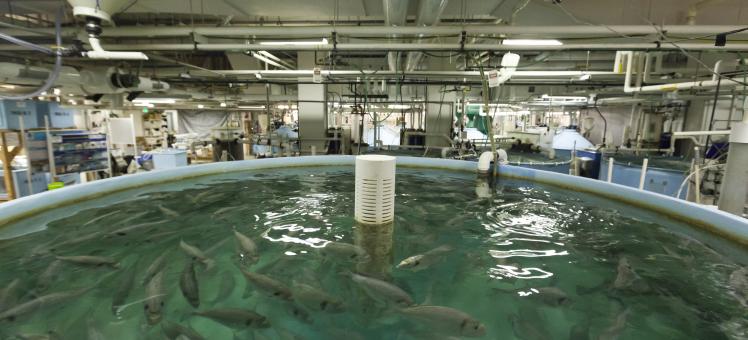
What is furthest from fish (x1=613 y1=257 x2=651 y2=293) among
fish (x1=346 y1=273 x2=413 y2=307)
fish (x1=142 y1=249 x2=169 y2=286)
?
fish (x1=142 y1=249 x2=169 y2=286)

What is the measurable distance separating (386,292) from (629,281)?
1543 mm

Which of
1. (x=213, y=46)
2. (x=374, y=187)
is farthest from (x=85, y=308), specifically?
(x=213, y=46)

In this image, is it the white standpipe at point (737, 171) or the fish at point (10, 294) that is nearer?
the fish at point (10, 294)

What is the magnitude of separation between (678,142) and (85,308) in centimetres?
1269

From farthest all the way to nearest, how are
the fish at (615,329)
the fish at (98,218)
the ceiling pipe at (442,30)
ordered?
the ceiling pipe at (442,30), the fish at (98,218), the fish at (615,329)

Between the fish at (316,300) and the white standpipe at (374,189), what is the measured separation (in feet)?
3.30

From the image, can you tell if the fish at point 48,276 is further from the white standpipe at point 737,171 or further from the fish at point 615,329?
the white standpipe at point 737,171

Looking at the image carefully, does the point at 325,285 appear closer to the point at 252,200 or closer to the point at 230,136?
the point at 252,200

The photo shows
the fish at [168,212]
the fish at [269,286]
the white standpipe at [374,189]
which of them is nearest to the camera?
the fish at [269,286]

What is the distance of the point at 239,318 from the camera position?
1.57 metres

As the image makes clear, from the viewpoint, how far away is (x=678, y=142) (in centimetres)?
929

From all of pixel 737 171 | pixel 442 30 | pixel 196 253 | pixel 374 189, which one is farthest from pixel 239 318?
pixel 737 171

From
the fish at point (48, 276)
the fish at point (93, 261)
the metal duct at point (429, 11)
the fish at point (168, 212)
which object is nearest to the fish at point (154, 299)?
the fish at point (93, 261)

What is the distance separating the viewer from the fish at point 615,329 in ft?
5.08
